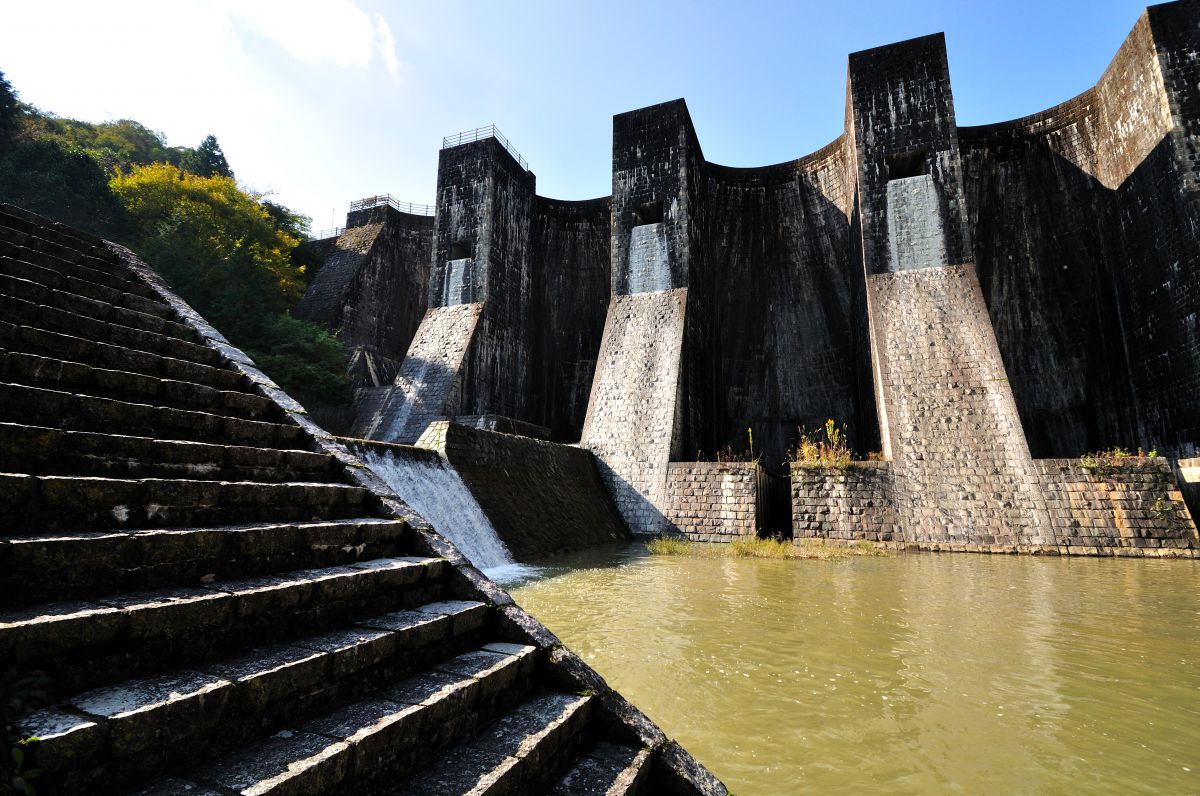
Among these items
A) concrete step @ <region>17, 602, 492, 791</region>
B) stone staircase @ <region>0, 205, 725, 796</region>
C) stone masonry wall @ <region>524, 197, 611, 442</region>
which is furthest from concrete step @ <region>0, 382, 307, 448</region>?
stone masonry wall @ <region>524, 197, 611, 442</region>

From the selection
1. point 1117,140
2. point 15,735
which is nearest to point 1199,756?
point 15,735

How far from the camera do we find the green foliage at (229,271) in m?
15.7

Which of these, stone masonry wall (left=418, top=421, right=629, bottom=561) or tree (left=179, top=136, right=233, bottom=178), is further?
tree (left=179, top=136, right=233, bottom=178)

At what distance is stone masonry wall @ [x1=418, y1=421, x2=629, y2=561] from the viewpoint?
8992mm

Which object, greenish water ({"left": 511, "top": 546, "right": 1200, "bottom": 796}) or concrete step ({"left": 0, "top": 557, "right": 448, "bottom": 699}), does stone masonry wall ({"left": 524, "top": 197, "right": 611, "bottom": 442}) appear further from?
concrete step ({"left": 0, "top": 557, "right": 448, "bottom": 699})

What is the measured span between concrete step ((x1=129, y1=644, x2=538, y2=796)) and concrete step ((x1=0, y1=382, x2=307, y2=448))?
2.01 metres

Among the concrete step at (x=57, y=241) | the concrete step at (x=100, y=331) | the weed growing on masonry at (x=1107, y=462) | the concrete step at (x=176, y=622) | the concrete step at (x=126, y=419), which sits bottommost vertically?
the concrete step at (x=176, y=622)

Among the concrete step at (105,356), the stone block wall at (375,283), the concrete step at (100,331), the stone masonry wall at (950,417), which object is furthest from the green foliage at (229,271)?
the stone masonry wall at (950,417)

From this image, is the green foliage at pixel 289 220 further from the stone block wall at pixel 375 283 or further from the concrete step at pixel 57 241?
the concrete step at pixel 57 241

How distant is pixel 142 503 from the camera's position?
2420 millimetres

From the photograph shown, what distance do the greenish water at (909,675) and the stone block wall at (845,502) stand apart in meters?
3.37

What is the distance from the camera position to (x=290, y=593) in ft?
7.51

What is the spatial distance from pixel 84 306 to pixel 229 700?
3952mm

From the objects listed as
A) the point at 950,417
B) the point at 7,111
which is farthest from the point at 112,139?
the point at 950,417
